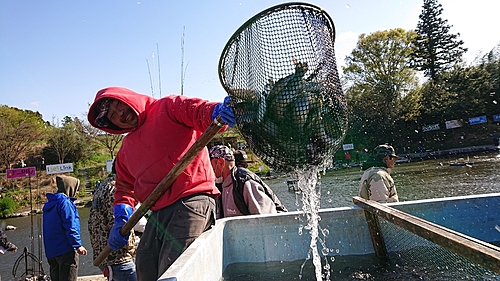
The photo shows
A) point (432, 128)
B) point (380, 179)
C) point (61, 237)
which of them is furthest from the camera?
point (432, 128)

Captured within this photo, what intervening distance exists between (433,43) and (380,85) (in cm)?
1010

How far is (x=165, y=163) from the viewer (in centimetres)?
243

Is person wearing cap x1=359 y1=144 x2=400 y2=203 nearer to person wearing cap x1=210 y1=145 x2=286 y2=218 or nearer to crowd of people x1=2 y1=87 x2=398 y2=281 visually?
person wearing cap x1=210 y1=145 x2=286 y2=218

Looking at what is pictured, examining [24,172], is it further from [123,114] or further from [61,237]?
[123,114]

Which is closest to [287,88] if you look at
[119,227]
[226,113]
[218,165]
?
[226,113]

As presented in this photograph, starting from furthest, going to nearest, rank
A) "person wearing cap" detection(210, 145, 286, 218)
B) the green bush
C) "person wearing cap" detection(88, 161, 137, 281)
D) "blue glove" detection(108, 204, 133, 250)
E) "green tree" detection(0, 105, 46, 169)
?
"green tree" detection(0, 105, 46, 169), the green bush, "person wearing cap" detection(210, 145, 286, 218), "person wearing cap" detection(88, 161, 137, 281), "blue glove" detection(108, 204, 133, 250)

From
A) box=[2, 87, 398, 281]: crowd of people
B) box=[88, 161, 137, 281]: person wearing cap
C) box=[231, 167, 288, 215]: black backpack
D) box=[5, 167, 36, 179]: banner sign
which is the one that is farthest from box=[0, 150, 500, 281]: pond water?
box=[2, 87, 398, 281]: crowd of people

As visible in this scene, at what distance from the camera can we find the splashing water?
234 cm

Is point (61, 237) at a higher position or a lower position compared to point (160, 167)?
lower

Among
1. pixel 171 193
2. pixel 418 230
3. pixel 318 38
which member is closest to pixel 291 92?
pixel 318 38

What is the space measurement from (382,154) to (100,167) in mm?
39919

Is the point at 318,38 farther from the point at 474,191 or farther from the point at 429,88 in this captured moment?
the point at 429,88

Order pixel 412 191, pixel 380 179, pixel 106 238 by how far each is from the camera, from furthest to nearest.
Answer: pixel 412 191
pixel 380 179
pixel 106 238

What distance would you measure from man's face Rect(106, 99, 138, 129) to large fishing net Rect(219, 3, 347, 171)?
0.82m
